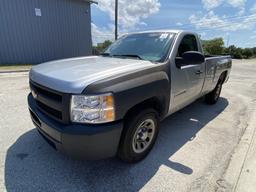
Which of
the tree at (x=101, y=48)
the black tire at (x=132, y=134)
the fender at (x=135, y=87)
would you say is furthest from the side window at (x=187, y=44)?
the tree at (x=101, y=48)

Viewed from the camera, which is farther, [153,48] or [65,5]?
[65,5]

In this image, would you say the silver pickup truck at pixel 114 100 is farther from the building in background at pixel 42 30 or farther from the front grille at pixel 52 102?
the building in background at pixel 42 30

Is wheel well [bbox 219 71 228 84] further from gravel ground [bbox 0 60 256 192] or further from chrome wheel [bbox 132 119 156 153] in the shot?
chrome wheel [bbox 132 119 156 153]


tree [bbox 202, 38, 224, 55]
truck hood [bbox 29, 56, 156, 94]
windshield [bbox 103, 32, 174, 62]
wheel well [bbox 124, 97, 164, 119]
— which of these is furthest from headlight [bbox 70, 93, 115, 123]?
tree [bbox 202, 38, 224, 55]

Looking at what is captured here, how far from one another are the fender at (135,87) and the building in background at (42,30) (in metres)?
14.1

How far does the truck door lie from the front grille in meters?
1.63

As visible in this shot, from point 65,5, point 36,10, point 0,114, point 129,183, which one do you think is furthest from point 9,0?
point 129,183

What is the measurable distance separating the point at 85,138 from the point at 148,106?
0.99 meters

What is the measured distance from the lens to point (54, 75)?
2154mm

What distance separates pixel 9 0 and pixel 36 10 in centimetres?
171

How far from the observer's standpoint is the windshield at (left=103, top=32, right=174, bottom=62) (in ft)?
9.53

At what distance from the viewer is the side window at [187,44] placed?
3252mm

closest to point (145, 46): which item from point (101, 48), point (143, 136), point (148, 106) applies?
point (148, 106)

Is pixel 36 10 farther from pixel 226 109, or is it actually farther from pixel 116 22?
pixel 226 109
